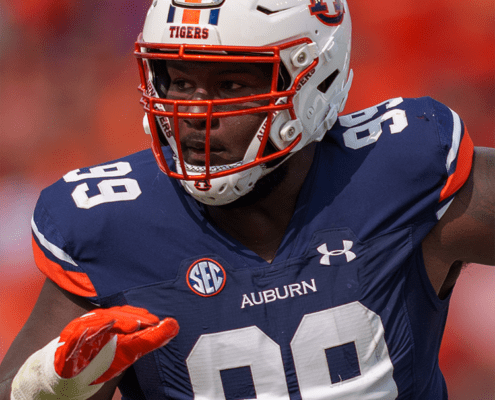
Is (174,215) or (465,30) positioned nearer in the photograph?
(174,215)

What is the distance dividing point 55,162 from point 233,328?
2.06 m

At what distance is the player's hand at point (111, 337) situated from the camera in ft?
4.00

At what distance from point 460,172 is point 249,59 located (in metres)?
0.49

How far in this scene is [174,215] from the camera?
5.11 feet

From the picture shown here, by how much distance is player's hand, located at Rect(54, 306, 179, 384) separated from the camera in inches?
48.0

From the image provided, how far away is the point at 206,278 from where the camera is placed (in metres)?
1.50

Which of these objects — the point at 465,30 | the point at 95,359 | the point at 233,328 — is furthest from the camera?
the point at 465,30

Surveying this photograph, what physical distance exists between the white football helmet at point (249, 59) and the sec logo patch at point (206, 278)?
0.13m

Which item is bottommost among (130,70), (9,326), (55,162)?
(9,326)

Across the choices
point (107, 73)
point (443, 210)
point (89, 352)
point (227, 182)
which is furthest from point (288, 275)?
point (107, 73)

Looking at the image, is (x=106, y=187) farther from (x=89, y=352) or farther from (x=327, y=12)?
(x=327, y=12)

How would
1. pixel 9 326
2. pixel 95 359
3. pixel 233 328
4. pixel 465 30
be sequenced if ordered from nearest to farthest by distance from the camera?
pixel 95 359, pixel 233 328, pixel 9 326, pixel 465 30

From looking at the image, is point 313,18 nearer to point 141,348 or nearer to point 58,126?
point 141,348

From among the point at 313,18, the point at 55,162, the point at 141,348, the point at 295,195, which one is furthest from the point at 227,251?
the point at 55,162
